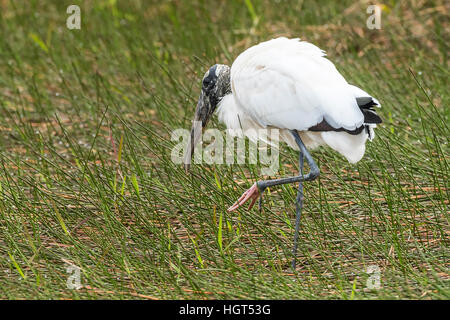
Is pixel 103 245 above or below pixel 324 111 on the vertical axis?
below

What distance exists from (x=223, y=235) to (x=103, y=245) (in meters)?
0.52

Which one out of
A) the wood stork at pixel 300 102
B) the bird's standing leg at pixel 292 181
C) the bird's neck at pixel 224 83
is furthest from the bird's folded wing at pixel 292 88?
the bird's neck at pixel 224 83

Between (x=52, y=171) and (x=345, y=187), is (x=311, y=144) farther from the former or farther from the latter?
(x=52, y=171)

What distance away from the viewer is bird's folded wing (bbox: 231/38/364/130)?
310 centimetres

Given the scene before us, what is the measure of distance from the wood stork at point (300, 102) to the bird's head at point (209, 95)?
0.51 ft

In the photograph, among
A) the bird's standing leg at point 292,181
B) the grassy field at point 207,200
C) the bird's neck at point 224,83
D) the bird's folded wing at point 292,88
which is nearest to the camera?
the grassy field at point 207,200

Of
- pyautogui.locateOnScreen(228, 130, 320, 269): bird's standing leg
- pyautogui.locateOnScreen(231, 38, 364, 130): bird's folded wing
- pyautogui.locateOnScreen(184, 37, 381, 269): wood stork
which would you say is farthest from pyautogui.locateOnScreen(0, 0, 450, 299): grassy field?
pyautogui.locateOnScreen(231, 38, 364, 130): bird's folded wing

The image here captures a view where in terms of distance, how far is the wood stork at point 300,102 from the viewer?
3.09 meters

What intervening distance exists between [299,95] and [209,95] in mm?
703

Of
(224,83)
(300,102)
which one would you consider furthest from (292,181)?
(224,83)

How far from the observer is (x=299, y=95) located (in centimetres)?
322

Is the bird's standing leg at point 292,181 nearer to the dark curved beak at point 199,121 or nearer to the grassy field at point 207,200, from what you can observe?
the grassy field at point 207,200

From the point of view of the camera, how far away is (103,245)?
3.18 meters

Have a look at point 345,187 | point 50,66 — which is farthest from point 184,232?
point 50,66
